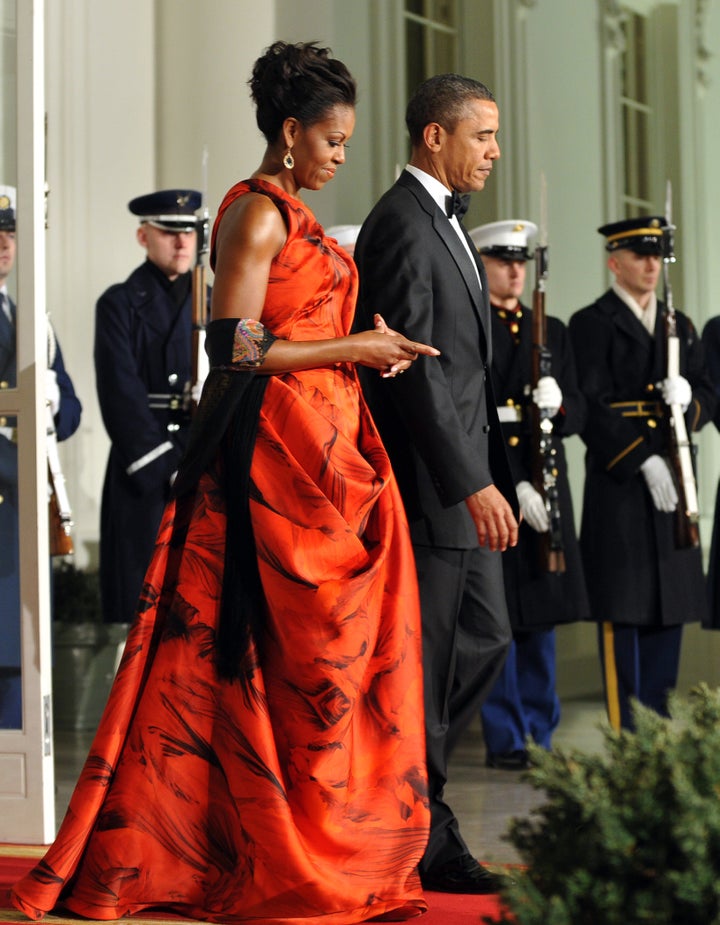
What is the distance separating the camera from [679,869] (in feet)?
5.11

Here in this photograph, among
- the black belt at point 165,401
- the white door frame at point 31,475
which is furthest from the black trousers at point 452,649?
the black belt at point 165,401

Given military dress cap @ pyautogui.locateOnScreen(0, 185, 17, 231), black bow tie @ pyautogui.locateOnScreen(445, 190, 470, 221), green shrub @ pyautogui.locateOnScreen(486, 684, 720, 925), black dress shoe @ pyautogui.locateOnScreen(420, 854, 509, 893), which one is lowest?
black dress shoe @ pyautogui.locateOnScreen(420, 854, 509, 893)

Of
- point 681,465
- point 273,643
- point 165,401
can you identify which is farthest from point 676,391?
point 273,643

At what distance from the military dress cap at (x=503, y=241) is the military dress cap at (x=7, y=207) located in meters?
2.02

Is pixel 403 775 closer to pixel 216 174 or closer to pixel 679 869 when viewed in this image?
pixel 679 869

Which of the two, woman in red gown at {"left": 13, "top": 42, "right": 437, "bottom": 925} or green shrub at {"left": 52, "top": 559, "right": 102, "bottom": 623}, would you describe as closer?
woman in red gown at {"left": 13, "top": 42, "right": 437, "bottom": 925}

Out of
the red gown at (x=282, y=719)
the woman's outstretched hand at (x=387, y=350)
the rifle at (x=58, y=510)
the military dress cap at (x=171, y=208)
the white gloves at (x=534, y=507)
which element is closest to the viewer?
the red gown at (x=282, y=719)

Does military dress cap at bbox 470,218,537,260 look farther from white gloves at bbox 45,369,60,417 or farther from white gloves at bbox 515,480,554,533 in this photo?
white gloves at bbox 45,369,60,417

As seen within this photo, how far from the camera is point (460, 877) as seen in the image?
116 inches

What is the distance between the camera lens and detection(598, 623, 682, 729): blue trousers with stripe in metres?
5.24

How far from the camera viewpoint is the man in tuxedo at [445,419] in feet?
9.68

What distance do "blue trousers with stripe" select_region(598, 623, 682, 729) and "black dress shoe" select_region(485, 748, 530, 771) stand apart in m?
0.33

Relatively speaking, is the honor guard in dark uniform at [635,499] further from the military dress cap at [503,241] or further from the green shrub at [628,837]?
the green shrub at [628,837]

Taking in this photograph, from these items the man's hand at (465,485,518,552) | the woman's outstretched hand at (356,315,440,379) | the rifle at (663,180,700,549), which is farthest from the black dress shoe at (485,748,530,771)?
the woman's outstretched hand at (356,315,440,379)
